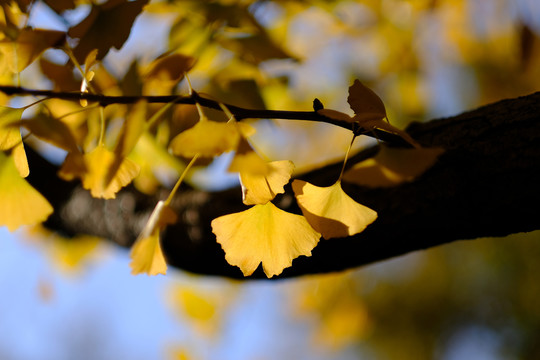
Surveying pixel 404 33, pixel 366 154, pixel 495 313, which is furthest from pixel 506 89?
pixel 366 154

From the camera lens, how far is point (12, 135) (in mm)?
466

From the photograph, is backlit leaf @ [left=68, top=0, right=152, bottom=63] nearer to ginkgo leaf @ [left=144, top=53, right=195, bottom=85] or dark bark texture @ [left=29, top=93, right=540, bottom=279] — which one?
ginkgo leaf @ [left=144, top=53, right=195, bottom=85]

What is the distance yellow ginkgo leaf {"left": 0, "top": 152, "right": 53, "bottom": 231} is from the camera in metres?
0.51

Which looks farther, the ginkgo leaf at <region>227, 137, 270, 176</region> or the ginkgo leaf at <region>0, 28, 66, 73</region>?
the ginkgo leaf at <region>0, 28, 66, 73</region>

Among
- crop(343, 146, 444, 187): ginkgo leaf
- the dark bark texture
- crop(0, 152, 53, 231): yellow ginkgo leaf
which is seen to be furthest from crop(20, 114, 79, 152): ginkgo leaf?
the dark bark texture

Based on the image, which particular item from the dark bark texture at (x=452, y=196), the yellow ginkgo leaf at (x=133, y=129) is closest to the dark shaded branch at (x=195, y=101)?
the yellow ginkgo leaf at (x=133, y=129)

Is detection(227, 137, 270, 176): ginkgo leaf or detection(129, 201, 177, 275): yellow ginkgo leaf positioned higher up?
detection(227, 137, 270, 176): ginkgo leaf

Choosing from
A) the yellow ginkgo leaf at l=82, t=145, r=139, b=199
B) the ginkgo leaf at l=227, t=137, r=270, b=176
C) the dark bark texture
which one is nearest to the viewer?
the ginkgo leaf at l=227, t=137, r=270, b=176

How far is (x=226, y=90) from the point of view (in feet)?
2.60

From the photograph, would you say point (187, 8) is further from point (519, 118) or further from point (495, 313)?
point (495, 313)

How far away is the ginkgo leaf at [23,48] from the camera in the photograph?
481mm

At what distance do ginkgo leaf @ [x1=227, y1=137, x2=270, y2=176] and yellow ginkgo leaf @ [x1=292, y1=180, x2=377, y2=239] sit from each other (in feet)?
0.28

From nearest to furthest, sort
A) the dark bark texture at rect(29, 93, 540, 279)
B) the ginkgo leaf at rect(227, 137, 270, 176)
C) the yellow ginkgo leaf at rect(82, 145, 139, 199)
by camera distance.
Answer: the ginkgo leaf at rect(227, 137, 270, 176)
the yellow ginkgo leaf at rect(82, 145, 139, 199)
the dark bark texture at rect(29, 93, 540, 279)

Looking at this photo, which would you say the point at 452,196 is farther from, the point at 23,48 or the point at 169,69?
the point at 23,48
